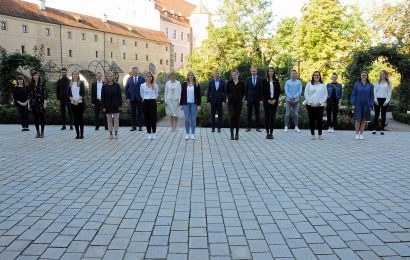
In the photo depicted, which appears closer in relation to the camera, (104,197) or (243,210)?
(243,210)

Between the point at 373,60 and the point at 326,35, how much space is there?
2282 cm

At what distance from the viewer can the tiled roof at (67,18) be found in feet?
156

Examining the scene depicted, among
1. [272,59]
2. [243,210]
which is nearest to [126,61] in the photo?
[272,59]

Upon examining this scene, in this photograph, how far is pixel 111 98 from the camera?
36.8 feet

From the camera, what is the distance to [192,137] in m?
11.2

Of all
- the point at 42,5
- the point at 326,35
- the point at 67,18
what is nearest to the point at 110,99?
the point at 326,35

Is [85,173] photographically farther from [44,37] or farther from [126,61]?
[126,61]

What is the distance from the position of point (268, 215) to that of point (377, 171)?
335 centimetres

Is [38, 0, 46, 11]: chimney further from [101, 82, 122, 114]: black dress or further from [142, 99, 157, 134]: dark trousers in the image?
[142, 99, 157, 134]: dark trousers

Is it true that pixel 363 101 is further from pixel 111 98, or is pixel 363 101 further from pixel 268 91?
pixel 111 98

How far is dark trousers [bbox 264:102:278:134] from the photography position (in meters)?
11.4

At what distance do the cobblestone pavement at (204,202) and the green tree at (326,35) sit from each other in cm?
3010

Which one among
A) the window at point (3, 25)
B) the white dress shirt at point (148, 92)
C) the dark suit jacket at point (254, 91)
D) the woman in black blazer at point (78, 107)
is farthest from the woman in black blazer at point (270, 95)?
the window at point (3, 25)

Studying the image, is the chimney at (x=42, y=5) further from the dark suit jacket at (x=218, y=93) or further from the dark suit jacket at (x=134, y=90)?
the dark suit jacket at (x=218, y=93)
